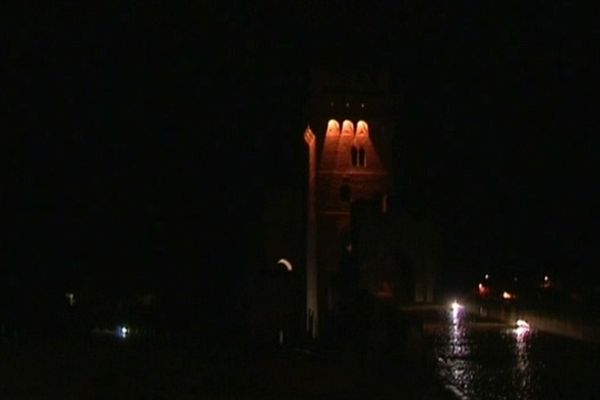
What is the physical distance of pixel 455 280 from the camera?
43.6m

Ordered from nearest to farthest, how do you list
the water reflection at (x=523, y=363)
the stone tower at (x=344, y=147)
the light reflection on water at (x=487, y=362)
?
the light reflection on water at (x=487, y=362) → the water reflection at (x=523, y=363) → the stone tower at (x=344, y=147)

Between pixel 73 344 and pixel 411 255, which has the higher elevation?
pixel 411 255

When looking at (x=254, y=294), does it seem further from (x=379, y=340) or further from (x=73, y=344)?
(x=73, y=344)

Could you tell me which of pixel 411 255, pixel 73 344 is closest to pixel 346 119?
pixel 411 255

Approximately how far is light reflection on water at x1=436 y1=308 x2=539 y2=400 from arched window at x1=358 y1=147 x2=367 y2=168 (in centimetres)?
1566

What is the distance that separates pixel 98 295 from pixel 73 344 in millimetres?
19592

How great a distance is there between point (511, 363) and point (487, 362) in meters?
0.44

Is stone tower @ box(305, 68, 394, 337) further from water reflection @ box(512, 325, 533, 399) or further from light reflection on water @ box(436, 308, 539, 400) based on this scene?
water reflection @ box(512, 325, 533, 399)

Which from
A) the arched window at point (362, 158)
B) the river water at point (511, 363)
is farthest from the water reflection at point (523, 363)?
the arched window at point (362, 158)

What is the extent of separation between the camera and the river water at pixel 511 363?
1576 cm

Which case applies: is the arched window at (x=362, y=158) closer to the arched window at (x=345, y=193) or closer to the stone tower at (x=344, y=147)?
the stone tower at (x=344, y=147)

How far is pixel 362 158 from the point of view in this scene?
43.5 meters

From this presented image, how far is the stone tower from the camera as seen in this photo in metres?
42.9

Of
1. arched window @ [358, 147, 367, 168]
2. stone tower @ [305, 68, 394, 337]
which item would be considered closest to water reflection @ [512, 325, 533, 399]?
stone tower @ [305, 68, 394, 337]
